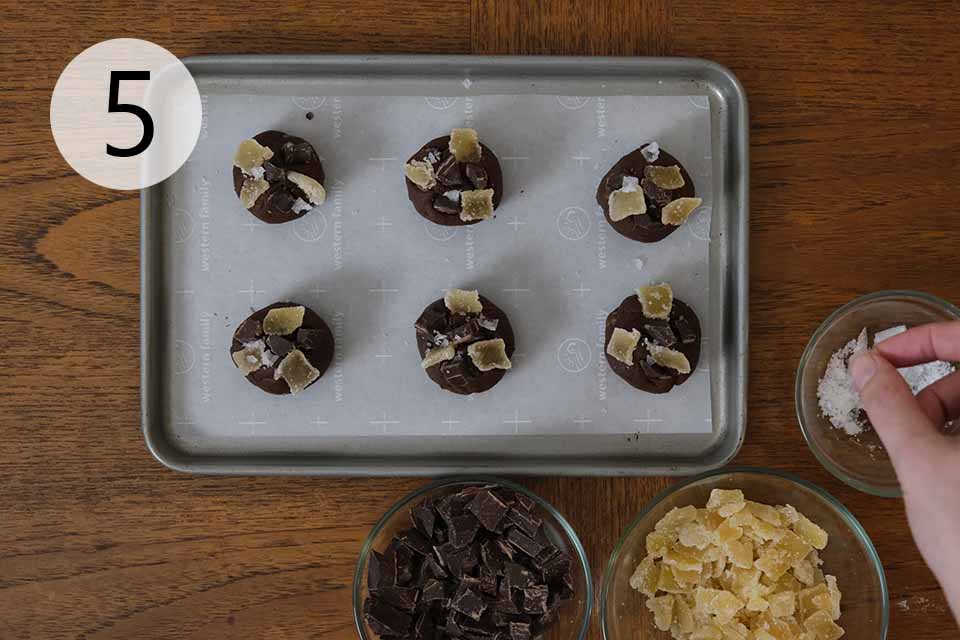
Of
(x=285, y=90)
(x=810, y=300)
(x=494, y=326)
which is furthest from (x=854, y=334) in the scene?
(x=285, y=90)

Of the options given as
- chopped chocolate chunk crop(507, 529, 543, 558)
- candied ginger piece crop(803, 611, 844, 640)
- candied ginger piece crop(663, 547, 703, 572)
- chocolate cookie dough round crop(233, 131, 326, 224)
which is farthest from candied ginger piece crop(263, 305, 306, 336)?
candied ginger piece crop(803, 611, 844, 640)

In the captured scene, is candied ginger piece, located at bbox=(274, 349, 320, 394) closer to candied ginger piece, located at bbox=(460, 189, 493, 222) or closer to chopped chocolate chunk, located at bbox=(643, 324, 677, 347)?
candied ginger piece, located at bbox=(460, 189, 493, 222)

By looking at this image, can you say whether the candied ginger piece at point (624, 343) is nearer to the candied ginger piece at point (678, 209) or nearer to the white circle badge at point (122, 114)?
the candied ginger piece at point (678, 209)

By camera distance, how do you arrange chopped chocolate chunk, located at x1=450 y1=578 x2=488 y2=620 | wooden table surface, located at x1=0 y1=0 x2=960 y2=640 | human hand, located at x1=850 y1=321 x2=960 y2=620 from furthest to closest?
wooden table surface, located at x1=0 y1=0 x2=960 y2=640 < chopped chocolate chunk, located at x1=450 y1=578 x2=488 y2=620 < human hand, located at x1=850 y1=321 x2=960 y2=620

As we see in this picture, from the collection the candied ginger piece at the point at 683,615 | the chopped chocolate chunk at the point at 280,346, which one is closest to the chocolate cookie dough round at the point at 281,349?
the chopped chocolate chunk at the point at 280,346

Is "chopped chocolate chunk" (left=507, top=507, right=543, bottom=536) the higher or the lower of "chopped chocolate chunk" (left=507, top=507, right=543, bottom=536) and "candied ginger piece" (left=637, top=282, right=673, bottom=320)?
the lower

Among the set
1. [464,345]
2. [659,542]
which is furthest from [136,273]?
[659,542]
